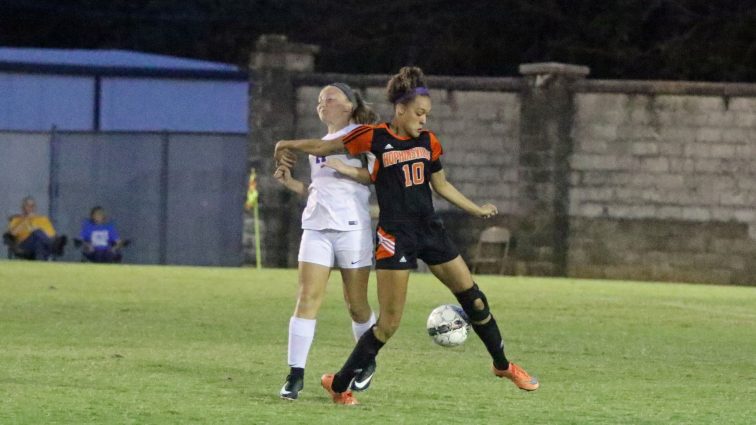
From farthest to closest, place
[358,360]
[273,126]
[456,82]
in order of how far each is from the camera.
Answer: [273,126], [456,82], [358,360]

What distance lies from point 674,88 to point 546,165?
2342 millimetres

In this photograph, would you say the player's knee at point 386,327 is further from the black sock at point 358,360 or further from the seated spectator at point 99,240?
the seated spectator at point 99,240

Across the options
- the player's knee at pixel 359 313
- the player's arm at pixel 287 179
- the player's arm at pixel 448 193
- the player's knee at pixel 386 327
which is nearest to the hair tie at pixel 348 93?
the player's arm at pixel 287 179

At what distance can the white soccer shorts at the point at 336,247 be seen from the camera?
10594mm

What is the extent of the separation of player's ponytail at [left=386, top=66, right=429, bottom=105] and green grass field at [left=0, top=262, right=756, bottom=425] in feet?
5.71

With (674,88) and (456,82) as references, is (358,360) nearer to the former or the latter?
(674,88)

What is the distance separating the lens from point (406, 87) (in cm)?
1027

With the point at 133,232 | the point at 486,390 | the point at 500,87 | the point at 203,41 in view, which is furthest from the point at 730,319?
the point at 203,41

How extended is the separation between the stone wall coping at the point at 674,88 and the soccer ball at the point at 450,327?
17744mm

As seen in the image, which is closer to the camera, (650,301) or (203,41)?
(650,301)

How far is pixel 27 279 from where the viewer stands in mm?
23250

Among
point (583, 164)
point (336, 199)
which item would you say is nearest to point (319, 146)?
point (336, 199)

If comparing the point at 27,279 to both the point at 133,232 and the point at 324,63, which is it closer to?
the point at 133,232

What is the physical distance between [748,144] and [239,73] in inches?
503
